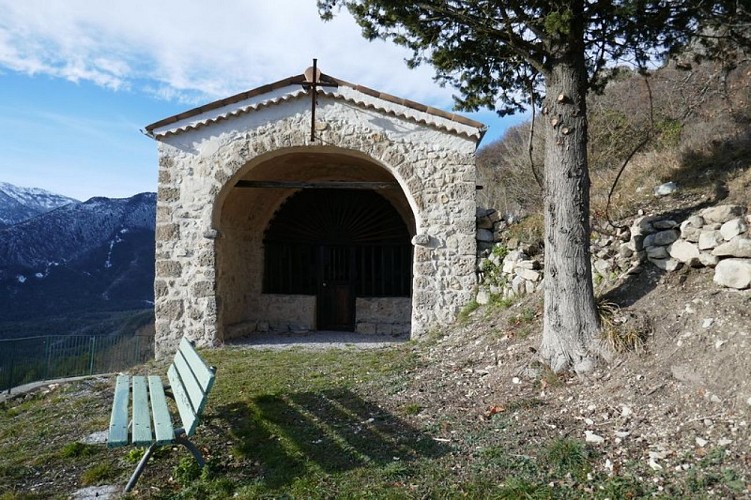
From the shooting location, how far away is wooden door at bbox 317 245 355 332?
37.1ft

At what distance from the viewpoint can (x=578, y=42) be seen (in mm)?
4805

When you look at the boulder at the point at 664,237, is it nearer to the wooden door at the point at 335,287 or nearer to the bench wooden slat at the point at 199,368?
the bench wooden slat at the point at 199,368

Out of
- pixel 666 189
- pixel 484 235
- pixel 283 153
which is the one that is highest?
pixel 283 153

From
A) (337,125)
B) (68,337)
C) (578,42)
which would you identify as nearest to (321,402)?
(578,42)

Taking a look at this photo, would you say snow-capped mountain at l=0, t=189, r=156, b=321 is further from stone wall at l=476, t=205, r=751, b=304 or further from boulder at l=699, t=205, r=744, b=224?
boulder at l=699, t=205, r=744, b=224

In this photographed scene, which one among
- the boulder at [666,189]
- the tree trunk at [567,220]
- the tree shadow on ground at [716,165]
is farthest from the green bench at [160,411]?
the boulder at [666,189]

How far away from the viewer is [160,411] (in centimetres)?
366

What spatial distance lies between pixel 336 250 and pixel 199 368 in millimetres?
7694

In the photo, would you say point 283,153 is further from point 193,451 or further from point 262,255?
point 193,451

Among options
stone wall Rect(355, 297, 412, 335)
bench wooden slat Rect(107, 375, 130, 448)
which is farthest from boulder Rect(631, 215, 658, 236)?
stone wall Rect(355, 297, 412, 335)

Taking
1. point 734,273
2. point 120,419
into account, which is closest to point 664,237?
point 734,273

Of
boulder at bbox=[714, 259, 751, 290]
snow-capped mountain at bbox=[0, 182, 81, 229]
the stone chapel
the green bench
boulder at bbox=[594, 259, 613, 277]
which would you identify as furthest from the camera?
snow-capped mountain at bbox=[0, 182, 81, 229]

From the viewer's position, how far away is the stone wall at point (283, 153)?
8156mm

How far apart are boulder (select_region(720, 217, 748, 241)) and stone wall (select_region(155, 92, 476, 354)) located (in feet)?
12.9
